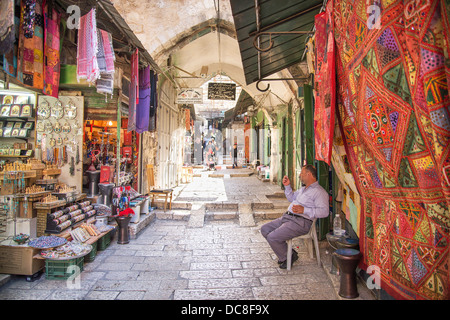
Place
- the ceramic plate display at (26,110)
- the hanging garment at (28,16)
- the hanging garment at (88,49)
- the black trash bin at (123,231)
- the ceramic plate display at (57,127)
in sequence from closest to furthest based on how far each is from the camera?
the hanging garment at (28,16)
the hanging garment at (88,49)
the black trash bin at (123,231)
the ceramic plate display at (26,110)
the ceramic plate display at (57,127)

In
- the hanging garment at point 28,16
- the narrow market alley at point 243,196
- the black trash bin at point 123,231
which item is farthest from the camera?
the black trash bin at point 123,231

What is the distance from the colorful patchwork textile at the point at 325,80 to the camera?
2891 millimetres

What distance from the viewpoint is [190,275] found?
3863mm

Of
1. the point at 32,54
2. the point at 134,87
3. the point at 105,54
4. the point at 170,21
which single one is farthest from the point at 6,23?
the point at 170,21

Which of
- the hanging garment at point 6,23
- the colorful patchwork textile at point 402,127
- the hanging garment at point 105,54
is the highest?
the hanging garment at point 105,54

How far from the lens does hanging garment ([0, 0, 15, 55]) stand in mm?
2951

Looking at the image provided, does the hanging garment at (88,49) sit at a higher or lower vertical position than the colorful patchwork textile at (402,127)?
higher

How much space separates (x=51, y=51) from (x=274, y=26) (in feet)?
10.9

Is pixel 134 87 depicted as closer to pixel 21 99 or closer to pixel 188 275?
pixel 21 99

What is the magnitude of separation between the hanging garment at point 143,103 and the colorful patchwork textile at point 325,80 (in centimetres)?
446

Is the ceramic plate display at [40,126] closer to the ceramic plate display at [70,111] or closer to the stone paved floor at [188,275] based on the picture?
the ceramic plate display at [70,111]

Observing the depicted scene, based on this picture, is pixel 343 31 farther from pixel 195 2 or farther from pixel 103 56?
pixel 195 2

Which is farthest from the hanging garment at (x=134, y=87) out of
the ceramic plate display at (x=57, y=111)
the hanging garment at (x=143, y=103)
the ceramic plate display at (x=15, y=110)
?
the ceramic plate display at (x=15, y=110)

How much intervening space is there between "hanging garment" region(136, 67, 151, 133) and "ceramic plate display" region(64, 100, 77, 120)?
142 centimetres
